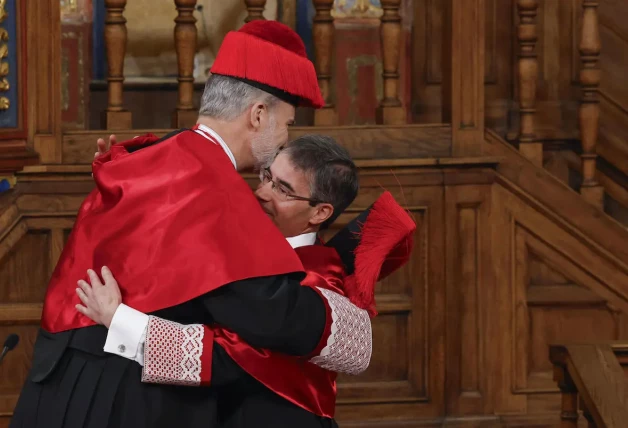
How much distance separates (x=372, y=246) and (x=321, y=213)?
0.15 meters

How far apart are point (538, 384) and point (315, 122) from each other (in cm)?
144

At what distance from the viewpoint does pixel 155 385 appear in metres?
2.45

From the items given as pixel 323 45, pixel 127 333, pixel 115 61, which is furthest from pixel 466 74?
pixel 127 333

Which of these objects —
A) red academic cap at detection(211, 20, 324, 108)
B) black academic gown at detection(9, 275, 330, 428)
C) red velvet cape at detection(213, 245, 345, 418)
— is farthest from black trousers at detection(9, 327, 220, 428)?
red academic cap at detection(211, 20, 324, 108)

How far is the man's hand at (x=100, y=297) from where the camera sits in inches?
94.0

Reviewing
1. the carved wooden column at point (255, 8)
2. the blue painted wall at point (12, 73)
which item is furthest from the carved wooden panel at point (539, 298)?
the blue painted wall at point (12, 73)

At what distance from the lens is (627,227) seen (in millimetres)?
5258

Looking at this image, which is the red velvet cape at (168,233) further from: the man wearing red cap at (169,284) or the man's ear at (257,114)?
the man's ear at (257,114)

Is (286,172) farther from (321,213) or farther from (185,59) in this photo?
(185,59)

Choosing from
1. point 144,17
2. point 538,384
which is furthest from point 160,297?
point 144,17

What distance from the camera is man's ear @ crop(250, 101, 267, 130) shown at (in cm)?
262

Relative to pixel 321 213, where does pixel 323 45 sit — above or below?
above

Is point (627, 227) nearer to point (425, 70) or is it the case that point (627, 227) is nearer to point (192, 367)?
point (425, 70)

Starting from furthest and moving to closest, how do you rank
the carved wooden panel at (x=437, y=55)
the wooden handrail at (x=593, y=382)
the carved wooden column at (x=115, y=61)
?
1. the carved wooden panel at (x=437, y=55)
2. the carved wooden column at (x=115, y=61)
3. the wooden handrail at (x=593, y=382)
